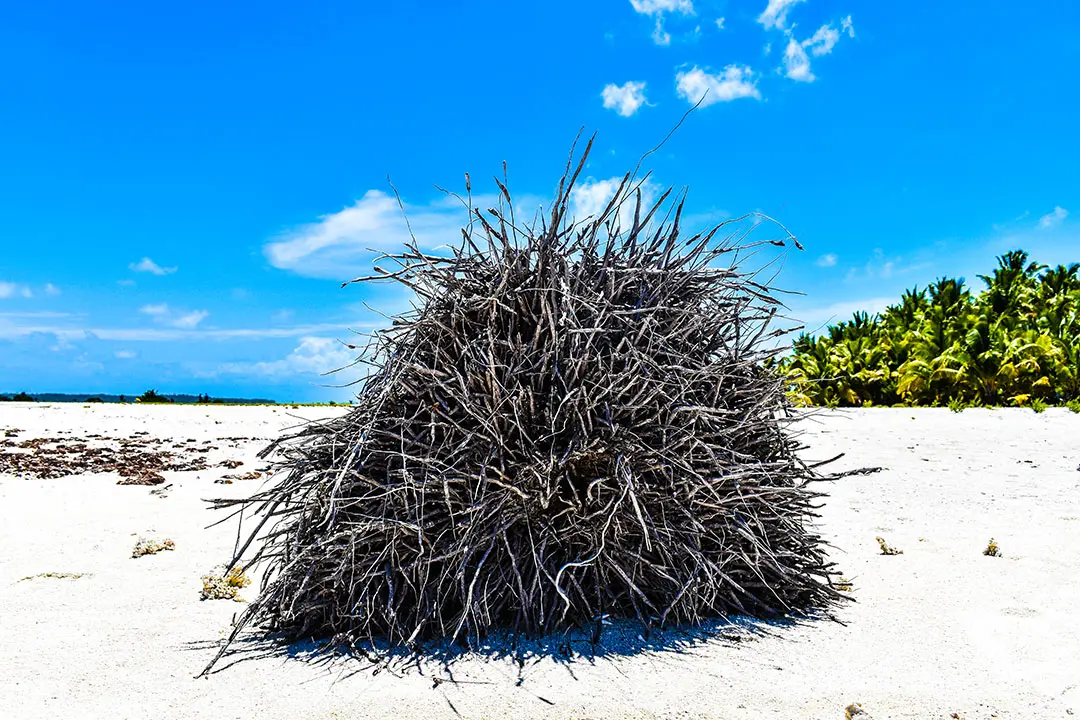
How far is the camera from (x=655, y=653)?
4305mm

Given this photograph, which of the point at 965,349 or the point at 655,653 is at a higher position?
the point at 965,349

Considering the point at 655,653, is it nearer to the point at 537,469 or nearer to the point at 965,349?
the point at 537,469

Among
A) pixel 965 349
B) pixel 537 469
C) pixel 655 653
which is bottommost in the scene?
pixel 655 653

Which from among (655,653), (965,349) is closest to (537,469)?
(655,653)

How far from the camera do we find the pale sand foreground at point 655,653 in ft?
12.8

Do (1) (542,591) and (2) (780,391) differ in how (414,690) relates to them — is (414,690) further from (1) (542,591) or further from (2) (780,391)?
(2) (780,391)

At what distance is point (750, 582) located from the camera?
4.85 metres

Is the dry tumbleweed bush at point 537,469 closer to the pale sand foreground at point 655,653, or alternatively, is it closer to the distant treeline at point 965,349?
the pale sand foreground at point 655,653

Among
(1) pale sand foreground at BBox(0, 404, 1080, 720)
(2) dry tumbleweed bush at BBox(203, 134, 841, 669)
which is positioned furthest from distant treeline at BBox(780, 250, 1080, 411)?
(2) dry tumbleweed bush at BBox(203, 134, 841, 669)

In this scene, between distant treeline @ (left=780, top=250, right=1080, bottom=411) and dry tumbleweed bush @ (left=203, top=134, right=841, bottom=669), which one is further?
distant treeline @ (left=780, top=250, right=1080, bottom=411)

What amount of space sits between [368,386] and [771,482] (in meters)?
2.71

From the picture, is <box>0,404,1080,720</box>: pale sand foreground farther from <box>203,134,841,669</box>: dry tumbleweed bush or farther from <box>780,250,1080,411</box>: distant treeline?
<box>780,250,1080,411</box>: distant treeline

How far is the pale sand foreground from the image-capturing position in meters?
3.91

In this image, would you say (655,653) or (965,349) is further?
(965,349)
